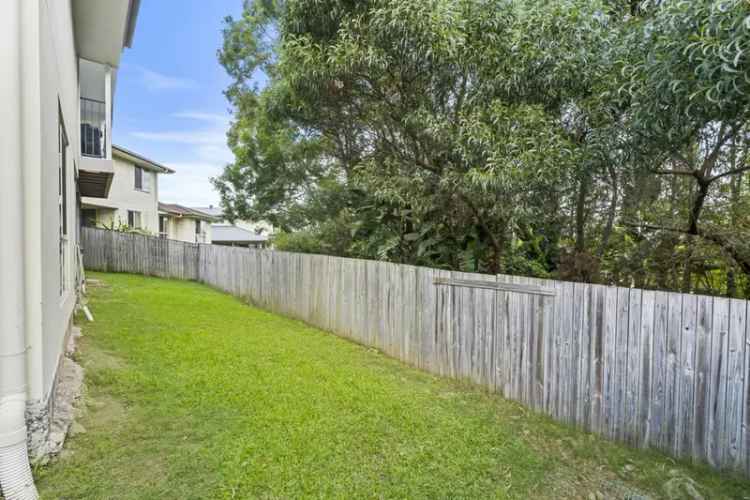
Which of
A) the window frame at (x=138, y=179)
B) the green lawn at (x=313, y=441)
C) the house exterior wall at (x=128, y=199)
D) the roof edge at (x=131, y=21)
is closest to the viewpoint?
the green lawn at (x=313, y=441)

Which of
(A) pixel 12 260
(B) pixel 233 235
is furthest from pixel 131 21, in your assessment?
(B) pixel 233 235

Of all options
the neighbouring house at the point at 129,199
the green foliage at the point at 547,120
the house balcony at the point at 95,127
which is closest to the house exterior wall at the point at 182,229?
the neighbouring house at the point at 129,199

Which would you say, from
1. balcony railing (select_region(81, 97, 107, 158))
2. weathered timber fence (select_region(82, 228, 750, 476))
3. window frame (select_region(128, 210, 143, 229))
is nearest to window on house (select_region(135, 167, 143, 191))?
window frame (select_region(128, 210, 143, 229))

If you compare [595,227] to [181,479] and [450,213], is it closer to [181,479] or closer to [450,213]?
[450,213]

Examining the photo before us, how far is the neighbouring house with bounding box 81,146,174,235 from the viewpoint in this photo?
17.5m

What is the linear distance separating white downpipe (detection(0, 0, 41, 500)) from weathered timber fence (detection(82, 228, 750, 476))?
400 cm

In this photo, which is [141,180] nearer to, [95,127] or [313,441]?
[95,127]

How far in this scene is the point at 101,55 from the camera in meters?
8.59

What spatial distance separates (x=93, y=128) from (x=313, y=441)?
10.1 metres

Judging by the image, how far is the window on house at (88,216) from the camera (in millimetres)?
17016

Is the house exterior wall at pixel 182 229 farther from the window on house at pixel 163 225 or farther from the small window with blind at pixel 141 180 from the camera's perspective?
the small window with blind at pixel 141 180

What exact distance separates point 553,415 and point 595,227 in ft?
10.2

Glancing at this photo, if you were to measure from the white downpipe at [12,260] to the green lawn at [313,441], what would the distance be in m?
0.40

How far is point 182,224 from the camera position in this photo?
26359 mm
